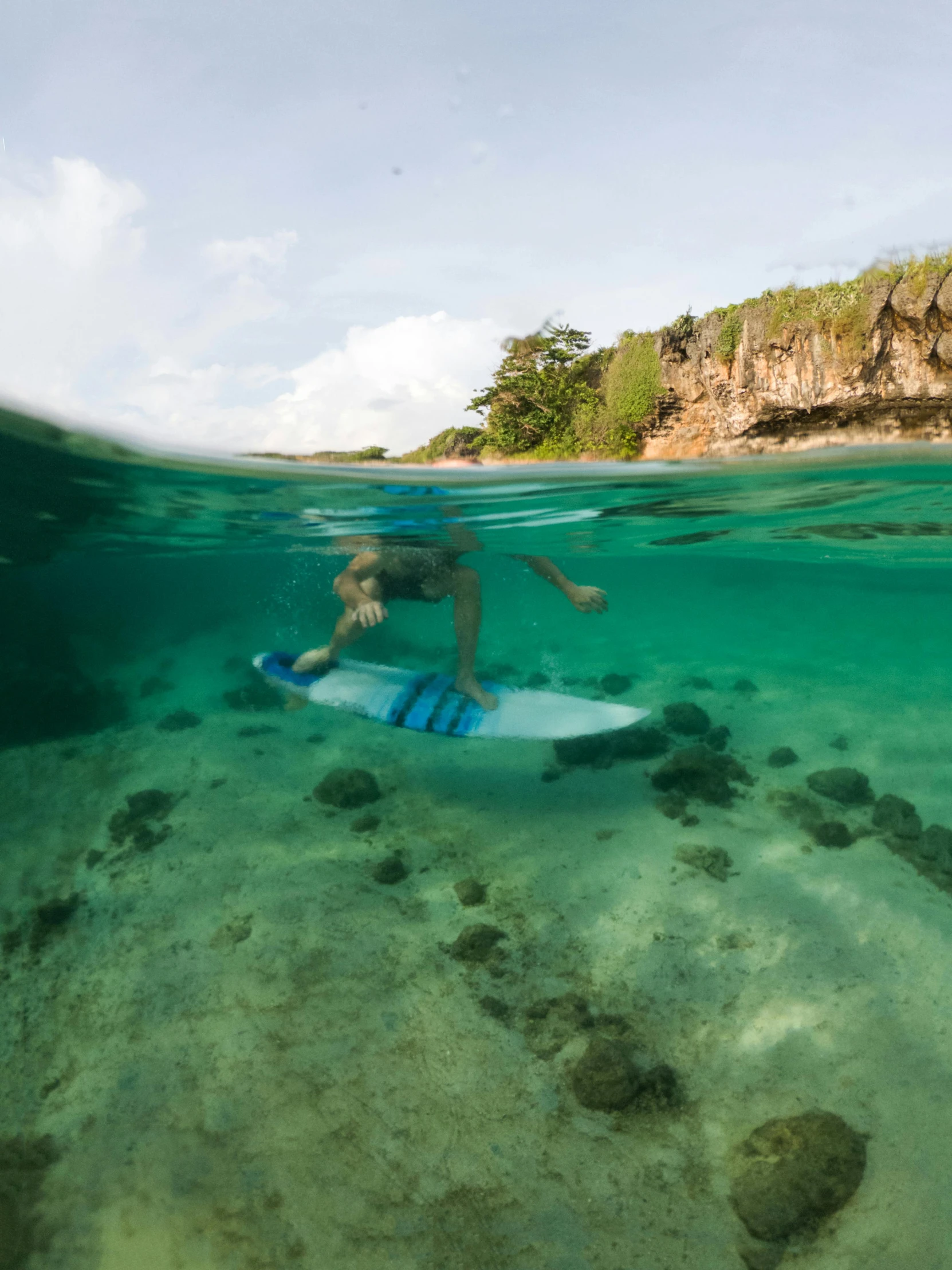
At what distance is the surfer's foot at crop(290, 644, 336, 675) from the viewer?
10.8 m

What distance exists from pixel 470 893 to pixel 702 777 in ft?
14.7

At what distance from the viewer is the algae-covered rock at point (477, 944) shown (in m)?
6.48

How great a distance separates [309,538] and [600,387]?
17702mm

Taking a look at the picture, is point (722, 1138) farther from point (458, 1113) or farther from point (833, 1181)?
point (458, 1113)

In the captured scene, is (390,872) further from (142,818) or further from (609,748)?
(609,748)

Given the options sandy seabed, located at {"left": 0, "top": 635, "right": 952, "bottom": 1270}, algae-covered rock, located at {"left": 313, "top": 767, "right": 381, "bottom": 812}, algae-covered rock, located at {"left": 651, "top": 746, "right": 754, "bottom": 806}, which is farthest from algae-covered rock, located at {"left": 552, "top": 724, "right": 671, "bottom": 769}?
algae-covered rock, located at {"left": 313, "top": 767, "right": 381, "bottom": 812}

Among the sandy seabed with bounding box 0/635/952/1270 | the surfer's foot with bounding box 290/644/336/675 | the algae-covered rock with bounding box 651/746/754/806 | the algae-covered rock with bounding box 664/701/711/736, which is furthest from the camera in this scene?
the algae-covered rock with bounding box 664/701/711/736

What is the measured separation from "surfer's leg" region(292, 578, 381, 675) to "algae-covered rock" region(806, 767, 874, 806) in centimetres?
755

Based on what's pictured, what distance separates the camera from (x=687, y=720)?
39.2ft

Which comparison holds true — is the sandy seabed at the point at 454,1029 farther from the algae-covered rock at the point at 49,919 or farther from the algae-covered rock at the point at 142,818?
the algae-covered rock at the point at 142,818

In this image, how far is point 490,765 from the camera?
11047 millimetres

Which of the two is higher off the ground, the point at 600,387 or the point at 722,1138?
the point at 600,387

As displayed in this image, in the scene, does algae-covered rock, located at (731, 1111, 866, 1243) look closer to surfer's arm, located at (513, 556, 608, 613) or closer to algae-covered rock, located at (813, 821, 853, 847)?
algae-covered rock, located at (813, 821, 853, 847)

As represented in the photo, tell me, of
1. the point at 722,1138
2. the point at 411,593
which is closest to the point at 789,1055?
the point at 722,1138
